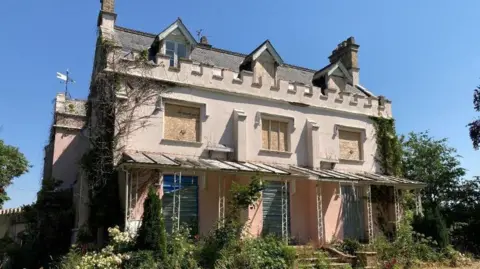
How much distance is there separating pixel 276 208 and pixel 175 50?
7.44m

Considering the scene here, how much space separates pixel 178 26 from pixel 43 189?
911cm

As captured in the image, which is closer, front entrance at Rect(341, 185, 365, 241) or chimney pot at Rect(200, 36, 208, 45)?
front entrance at Rect(341, 185, 365, 241)

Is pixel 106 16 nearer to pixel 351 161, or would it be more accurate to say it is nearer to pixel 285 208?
pixel 285 208

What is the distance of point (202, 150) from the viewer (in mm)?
16234

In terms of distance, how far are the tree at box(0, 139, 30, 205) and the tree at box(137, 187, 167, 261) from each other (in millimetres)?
18888

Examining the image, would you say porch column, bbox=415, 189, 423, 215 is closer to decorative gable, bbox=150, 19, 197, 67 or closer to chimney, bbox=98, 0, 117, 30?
decorative gable, bbox=150, 19, 197, 67

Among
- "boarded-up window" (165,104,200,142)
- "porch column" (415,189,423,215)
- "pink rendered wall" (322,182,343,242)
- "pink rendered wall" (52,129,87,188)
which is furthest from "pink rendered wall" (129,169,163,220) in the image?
"porch column" (415,189,423,215)

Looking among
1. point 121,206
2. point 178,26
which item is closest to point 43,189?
point 121,206

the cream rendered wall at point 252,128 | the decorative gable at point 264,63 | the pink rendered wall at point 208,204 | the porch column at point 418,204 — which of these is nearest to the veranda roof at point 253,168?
the cream rendered wall at point 252,128

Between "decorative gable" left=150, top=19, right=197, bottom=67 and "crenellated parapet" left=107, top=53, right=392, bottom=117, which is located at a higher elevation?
"decorative gable" left=150, top=19, right=197, bottom=67

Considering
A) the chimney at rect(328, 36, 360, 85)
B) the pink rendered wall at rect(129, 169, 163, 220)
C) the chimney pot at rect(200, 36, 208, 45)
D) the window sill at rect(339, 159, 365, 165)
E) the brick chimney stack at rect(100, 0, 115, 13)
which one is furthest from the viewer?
the chimney at rect(328, 36, 360, 85)

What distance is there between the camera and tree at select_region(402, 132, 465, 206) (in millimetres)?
26984

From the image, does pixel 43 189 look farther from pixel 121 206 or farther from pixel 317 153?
pixel 317 153

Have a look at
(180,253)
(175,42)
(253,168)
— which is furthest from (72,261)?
(175,42)
